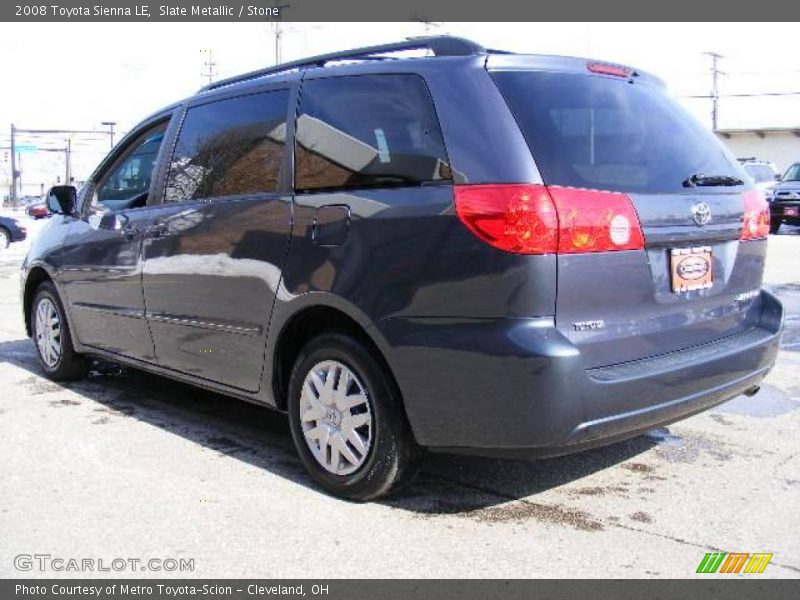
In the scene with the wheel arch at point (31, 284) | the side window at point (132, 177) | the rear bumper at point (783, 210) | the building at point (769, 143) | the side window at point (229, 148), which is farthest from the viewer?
the building at point (769, 143)

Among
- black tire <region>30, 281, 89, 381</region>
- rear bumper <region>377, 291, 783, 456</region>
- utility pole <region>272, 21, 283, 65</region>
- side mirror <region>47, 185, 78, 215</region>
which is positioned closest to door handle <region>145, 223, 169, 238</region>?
side mirror <region>47, 185, 78, 215</region>

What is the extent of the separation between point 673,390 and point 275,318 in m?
1.75

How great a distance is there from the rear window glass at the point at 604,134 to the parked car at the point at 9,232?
737 inches

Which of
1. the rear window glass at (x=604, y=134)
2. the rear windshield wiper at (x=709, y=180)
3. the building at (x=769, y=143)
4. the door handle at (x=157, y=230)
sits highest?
the building at (x=769, y=143)

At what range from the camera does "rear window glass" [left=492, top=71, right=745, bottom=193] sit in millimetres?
3098

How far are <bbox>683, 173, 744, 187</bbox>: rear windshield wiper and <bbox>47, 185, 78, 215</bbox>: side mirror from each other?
4076 mm

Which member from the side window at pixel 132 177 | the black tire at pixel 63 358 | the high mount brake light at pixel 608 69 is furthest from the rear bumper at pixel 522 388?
the black tire at pixel 63 358

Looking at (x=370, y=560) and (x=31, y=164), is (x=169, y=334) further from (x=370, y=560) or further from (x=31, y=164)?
(x=31, y=164)

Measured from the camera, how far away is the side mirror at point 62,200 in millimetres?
5641

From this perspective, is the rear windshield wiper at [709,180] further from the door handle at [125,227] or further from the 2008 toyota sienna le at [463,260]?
the door handle at [125,227]

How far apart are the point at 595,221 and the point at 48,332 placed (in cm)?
436

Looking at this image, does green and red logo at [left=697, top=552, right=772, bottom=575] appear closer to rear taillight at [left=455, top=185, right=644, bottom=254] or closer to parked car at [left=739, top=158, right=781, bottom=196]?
rear taillight at [left=455, top=185, right=644, bottom=254]
